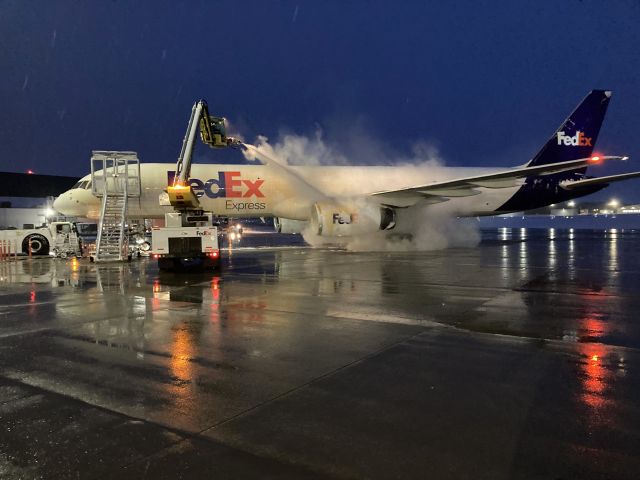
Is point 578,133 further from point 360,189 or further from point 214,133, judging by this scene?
point 214,133

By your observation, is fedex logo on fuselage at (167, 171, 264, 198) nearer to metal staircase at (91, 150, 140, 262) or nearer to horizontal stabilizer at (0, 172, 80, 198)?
metal staircase at (91, 150, 140, 262)

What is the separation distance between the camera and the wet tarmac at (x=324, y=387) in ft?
9.82

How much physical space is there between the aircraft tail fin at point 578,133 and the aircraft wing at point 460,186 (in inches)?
137

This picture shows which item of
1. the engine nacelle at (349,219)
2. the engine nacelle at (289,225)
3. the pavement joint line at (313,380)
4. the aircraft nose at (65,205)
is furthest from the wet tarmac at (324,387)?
the engine nacelle at (289,225)

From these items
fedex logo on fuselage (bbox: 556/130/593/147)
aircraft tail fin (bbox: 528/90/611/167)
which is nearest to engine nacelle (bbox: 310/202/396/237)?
aircraft tail fin (bbox: 528/90/611/167)

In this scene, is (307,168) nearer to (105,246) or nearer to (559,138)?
(105,246)

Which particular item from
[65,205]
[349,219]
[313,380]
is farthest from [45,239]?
[313,380]

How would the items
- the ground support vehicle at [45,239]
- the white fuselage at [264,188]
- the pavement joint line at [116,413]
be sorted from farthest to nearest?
the ground support vehicle at [45,239]
the white fuselage at [264,188]
the pavement joint line at [116,413]

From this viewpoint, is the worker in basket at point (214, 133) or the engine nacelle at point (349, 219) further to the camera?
the engine nacelle at point (349, 219)

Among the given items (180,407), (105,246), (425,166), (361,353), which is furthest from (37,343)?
(425,166)

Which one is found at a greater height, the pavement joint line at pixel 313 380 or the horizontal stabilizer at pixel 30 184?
the horizontal stabilizer at pixel 30 184

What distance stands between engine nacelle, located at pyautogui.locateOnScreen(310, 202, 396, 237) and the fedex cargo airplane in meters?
0.04

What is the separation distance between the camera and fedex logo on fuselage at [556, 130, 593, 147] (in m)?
24.3

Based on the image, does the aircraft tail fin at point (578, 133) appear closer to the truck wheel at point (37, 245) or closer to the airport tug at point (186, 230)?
the airport tug at point (186, 230)
